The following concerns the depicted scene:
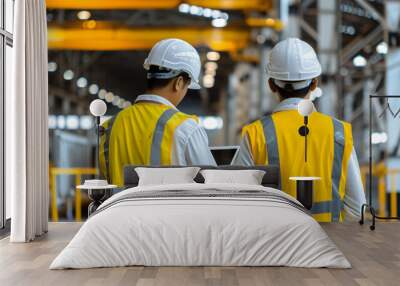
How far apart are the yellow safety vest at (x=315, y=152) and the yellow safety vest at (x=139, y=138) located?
28.5 inches

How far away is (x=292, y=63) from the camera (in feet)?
19.9

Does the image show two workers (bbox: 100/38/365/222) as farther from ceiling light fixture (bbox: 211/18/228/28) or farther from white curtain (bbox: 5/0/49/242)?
ceiling light fixture (bbox: 211/18/228/28)

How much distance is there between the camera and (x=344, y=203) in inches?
231

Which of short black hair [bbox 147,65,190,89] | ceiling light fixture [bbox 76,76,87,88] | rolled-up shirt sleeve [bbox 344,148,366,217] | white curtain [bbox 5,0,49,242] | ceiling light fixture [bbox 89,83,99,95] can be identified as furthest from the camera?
ceiling light fixture [bbox 76,76,87,88]

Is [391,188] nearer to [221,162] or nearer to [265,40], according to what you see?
[265,40]

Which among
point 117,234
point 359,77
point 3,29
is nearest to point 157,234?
point 117,234

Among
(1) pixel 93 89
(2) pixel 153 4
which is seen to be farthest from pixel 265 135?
(2) pixel 153 4

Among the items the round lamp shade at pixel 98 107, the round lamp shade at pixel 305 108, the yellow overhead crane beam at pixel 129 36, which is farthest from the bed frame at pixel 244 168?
the yellow overhead crane beam at pixel 129 36

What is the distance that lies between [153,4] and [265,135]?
2.89 meters

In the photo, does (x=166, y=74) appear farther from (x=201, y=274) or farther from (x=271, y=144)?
(x=201, y=274)

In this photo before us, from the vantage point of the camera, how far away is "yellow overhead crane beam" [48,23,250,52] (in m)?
7.68

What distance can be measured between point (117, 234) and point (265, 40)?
4184 mm

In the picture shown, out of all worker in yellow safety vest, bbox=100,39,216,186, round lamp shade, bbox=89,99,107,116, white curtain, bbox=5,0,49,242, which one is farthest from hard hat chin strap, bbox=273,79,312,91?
white curtain, bbox=5,0,49,242

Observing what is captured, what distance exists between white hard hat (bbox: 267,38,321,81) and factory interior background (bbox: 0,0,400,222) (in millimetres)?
866
